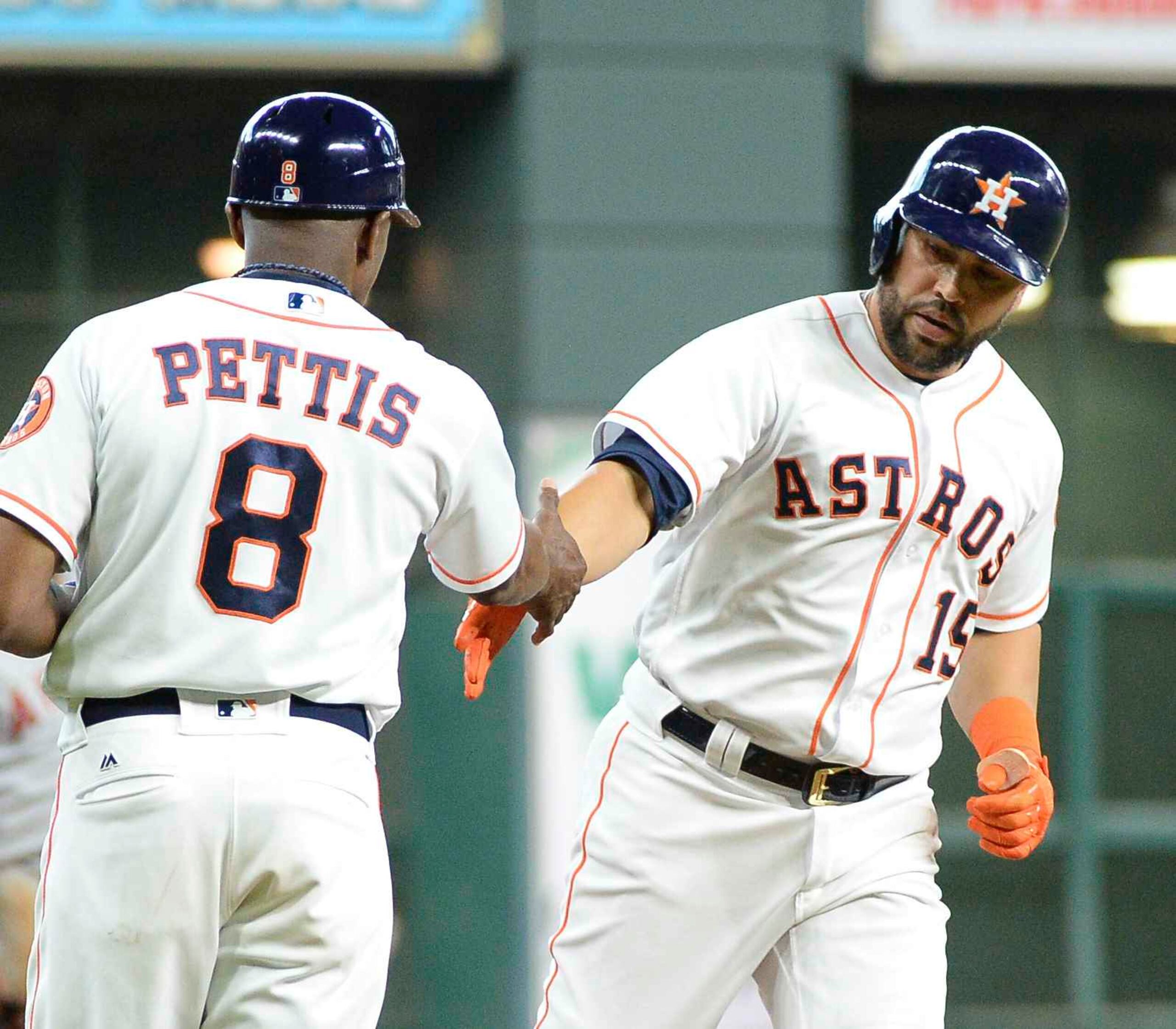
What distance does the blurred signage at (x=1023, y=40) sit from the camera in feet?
26.5

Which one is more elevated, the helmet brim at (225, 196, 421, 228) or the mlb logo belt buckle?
the helmet brim at (225, 196, 421, 228)

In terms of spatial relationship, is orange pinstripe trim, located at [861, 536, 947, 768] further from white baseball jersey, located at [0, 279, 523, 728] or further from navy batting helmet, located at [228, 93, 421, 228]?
navy batting helmet, located at [228, 93, 421, 228]

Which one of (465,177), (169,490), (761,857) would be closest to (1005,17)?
(465,177)

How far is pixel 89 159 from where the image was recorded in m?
8.84

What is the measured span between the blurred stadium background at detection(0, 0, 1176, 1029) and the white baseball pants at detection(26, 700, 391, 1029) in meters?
4.76

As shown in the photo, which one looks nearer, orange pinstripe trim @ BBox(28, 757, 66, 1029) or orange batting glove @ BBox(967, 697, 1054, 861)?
orange pinstripe trim @ BBox(28, 757, 66, 1029)

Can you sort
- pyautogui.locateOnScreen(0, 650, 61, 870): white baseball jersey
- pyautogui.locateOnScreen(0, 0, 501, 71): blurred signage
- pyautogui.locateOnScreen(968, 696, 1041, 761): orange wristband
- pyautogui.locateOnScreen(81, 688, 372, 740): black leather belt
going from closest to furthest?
1. pyautogui.locateOnScreen(81, 688, 372, 740): black leather belt
2. pyautogui.locateOnScreen(968, 696, 1041, 761): orange wristband
3. pyautogui.locateOnScreen(0, 650, 61, 870): white baseball jersey
4. pyautogui.locateOnScreen(0, 0, 501, 71): blurred signage

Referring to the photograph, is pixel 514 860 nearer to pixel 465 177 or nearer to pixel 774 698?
pixel 465 177

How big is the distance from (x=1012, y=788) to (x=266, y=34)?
16.8 feet

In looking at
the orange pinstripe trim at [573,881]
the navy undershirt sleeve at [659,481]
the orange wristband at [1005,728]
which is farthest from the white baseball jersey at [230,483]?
the orange wristband at [1005,728]

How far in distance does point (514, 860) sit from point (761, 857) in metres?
4.39

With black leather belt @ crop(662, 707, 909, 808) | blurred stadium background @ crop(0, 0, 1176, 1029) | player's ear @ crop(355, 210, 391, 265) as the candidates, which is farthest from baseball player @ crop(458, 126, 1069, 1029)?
blurred stadium background @ crop(0, 0, 1176, 1029)

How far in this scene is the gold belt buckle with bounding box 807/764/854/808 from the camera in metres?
3.75

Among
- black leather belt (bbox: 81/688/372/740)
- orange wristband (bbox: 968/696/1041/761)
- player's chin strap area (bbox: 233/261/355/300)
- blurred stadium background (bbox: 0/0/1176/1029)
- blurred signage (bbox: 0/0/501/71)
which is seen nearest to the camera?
black leather belt (bbox: 81/688/372/740)
